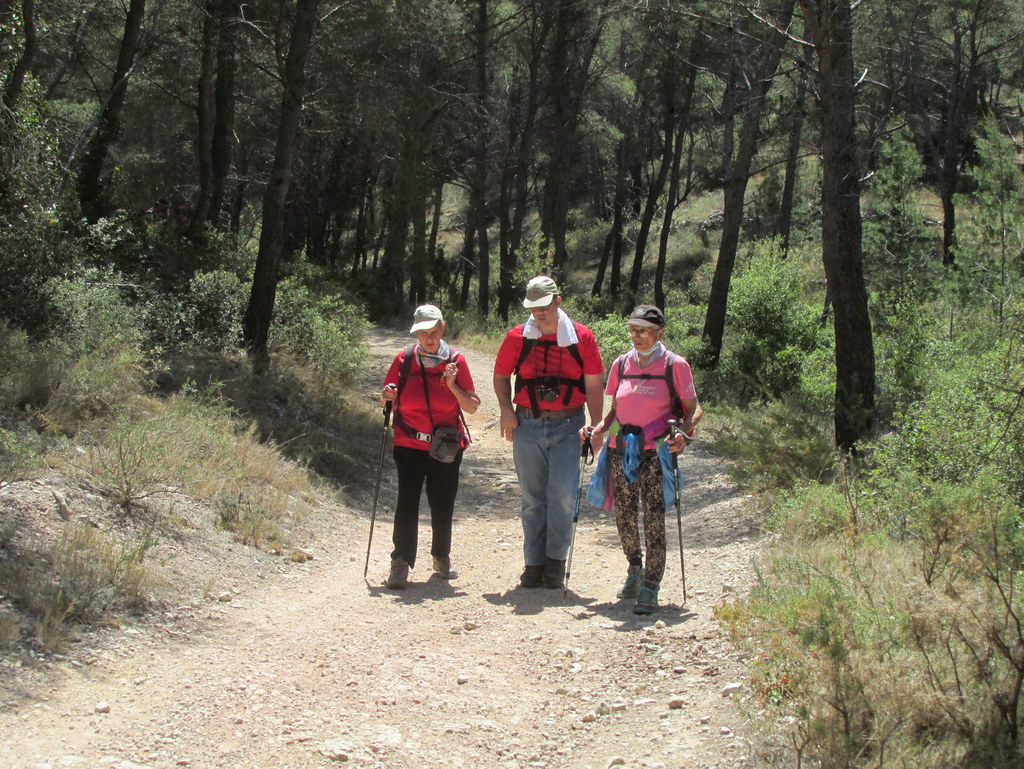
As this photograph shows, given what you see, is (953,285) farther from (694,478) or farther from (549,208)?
(549,208)

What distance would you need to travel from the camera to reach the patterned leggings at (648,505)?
6308 mm

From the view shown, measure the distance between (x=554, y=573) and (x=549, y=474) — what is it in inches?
29.2

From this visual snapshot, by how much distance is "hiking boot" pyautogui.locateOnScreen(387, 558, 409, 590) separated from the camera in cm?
715

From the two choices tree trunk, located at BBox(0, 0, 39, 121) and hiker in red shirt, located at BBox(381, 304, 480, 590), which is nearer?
hiker in red shirt, located at BBox(381, 304, 480, 590)

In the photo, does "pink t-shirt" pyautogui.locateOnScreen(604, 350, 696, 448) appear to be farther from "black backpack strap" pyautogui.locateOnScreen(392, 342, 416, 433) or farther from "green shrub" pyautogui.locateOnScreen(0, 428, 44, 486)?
"green shrub" pyautogui.locateOnScreen(0, 428, 44, 486)

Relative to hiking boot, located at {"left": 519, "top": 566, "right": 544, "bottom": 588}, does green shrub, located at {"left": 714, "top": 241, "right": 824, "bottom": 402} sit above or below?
above

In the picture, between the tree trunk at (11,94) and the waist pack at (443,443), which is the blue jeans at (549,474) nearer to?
the waist pack at (443,443)

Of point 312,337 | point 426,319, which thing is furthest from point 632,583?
point 312,337

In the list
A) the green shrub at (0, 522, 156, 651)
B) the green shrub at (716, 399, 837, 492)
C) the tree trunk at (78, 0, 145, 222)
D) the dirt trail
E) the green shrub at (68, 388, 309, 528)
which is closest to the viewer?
the dirt trail

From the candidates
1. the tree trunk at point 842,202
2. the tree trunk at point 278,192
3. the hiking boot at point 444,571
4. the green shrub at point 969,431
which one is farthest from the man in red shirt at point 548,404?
the tree trunk at point 278,192

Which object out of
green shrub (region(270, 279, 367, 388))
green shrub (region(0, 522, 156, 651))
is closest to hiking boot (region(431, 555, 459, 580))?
green shrub (region(0, 522, 156, 651))

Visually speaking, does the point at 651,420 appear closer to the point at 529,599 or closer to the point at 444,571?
the point at 529,599

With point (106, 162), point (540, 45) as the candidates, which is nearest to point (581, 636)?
point (106, 162)

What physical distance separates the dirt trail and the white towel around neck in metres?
1.78
